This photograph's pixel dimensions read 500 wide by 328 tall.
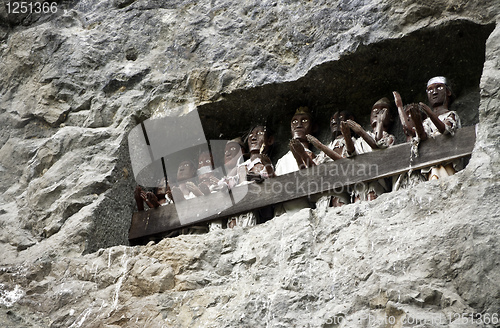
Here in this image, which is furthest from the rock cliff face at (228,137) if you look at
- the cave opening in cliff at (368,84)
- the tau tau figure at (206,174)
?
the tau tau figure at (206,174)

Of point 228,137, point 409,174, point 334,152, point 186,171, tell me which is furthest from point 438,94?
point 186,171

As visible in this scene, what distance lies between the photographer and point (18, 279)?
6219mm

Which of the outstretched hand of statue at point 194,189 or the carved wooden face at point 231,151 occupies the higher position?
the carved wooden face at point 231,151

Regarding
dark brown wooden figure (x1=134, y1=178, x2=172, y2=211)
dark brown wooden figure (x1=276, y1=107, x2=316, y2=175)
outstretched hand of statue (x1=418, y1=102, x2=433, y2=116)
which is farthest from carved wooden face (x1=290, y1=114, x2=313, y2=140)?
outstretched hand of statue (x1=418, y1=102, x2=433, y2=116)

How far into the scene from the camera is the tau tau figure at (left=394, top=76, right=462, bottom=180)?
581 cm

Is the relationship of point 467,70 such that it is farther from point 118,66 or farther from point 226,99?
point 118,66

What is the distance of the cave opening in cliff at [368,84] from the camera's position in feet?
21.5

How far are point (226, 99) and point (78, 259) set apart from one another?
1.80m

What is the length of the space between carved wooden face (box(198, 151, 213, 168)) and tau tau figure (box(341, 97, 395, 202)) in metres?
1.32

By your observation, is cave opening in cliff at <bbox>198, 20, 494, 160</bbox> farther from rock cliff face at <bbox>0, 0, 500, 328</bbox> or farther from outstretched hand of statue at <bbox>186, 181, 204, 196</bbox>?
outstretched hand of statue at <bbox>186, 181, 204, 196</bbox>

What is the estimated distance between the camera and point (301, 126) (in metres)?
6.89

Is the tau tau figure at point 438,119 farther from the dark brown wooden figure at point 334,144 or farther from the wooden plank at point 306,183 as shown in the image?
the dark brown wooden figure at point 334,144

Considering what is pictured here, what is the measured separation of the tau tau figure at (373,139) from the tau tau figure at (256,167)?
677 mm

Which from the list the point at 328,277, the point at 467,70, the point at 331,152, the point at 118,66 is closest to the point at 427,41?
the point at 467,70
